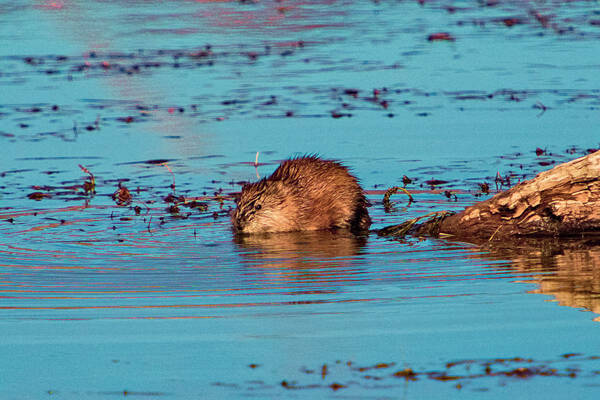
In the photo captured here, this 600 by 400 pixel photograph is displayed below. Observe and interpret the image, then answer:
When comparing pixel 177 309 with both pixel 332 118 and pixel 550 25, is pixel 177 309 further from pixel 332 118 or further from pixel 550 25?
pixel 550 25

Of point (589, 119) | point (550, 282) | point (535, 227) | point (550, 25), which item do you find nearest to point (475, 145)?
point (589, 119)

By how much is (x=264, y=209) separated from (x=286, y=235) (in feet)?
1.10

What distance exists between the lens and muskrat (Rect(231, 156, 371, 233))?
38.1ft

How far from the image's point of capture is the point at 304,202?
11766mm

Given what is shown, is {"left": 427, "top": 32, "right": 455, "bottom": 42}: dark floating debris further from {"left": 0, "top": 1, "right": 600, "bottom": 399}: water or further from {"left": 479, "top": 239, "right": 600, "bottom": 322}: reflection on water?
{"left": 479, "top": 239, "right": 600, "bottom": 322}: reflection on water

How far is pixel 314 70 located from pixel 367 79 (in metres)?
1.90

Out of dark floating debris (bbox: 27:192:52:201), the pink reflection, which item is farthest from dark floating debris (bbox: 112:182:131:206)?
the pink reflection

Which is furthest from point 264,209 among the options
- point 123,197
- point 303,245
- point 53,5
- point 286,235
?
point 53,5

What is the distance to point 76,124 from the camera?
16938mm

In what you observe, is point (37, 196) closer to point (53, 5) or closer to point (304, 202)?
point (304, 202)

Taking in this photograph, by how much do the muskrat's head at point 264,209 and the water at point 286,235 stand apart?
305 millimetres

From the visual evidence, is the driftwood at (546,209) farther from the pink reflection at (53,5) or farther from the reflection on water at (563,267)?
the pink reflection at (53,5)

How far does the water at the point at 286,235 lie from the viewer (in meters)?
6.51

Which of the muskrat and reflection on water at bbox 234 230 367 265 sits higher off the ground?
the muskrat
